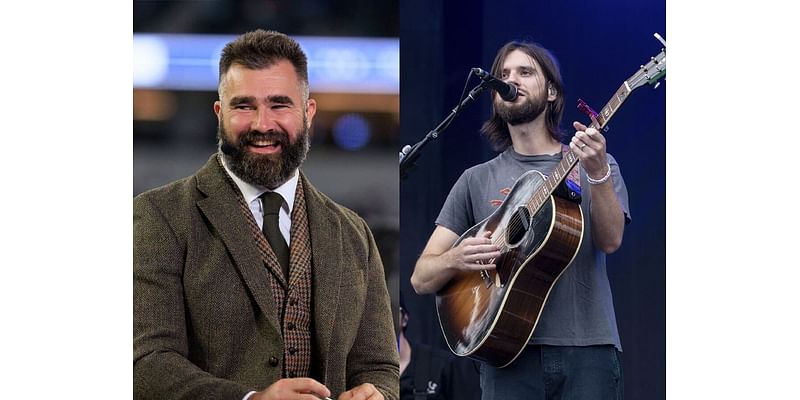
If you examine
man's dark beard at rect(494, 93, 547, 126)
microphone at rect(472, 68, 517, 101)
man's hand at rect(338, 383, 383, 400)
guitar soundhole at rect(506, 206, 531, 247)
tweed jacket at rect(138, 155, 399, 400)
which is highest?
microphone at rect(472, 68, 517, 101)

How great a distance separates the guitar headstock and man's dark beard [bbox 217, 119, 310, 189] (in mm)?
1457

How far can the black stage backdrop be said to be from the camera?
16.3 feet

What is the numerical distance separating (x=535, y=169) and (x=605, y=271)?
54 centimetres

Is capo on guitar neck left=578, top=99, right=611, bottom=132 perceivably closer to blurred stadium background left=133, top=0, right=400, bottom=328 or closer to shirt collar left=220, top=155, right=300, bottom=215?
blurred stadium background left=133, top=0, right=400, bottom=328

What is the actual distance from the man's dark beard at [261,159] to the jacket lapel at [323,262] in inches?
4.1

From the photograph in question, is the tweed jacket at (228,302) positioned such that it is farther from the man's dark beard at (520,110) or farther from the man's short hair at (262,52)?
the man's dark beard at (520,110)

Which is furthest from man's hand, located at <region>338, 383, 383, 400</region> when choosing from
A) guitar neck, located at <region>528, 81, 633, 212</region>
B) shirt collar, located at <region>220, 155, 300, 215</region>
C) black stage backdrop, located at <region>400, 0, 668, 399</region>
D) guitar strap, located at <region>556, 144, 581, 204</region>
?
guitar strap, located at <region>556, 144, 581, 204</region>

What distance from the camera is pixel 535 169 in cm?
492

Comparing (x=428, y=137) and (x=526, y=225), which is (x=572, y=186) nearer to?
(x=526, y=225)

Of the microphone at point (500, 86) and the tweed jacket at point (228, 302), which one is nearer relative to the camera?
the tweed jacket at point (228, 302)

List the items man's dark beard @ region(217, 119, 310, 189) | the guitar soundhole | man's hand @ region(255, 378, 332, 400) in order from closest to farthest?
man's hand @ region(255, 378, 332, 400)
the guitar soundhole
man's dark beard @ region(217, 119, 310, 189)

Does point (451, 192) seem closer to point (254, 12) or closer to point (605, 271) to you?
point (605, 271)

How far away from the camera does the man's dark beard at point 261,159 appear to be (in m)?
4.93

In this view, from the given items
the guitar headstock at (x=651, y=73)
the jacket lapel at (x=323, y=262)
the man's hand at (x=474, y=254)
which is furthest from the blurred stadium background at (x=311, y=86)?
the guitar headstock at (x=651, y=73)
